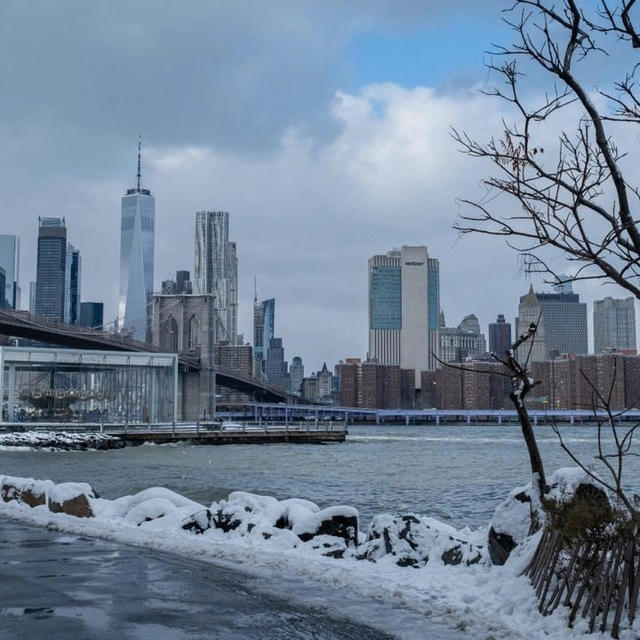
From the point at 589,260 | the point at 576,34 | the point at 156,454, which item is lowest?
the point at 156,454

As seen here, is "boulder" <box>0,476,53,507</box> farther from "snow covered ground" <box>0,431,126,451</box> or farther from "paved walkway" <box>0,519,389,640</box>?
"snow covered ground" <box>0,431,126,451</box>

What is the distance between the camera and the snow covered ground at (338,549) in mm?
7695

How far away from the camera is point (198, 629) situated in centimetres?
700

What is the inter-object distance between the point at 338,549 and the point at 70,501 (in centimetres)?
619

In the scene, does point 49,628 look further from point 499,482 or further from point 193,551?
point 499,482

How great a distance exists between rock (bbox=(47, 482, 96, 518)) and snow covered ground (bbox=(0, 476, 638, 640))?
4 centimetres

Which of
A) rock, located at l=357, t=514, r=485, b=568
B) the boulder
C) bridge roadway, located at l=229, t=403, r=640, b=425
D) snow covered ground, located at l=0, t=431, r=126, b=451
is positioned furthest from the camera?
bridge roadway, located at l=229, t=403, r=640, b=425

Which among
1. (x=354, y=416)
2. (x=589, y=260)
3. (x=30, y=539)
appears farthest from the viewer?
(x=354, y=416)

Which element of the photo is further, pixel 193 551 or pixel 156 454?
pixel 156 454

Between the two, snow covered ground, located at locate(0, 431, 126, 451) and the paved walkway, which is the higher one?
the paved walkway

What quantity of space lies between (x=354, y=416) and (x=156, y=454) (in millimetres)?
142087

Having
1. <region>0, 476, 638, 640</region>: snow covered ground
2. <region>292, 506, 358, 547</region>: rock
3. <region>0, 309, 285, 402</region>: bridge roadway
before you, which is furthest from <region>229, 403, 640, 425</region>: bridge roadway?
<region>292, 506, 358, 547</region>: rock

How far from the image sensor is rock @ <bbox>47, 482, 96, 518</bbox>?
49.4 ft

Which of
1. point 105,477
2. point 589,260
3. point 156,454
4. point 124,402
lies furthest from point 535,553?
point 124,402
